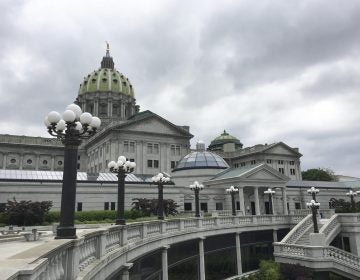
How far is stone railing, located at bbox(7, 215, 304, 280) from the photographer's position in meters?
6.13

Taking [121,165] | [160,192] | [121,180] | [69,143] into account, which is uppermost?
[121,165]

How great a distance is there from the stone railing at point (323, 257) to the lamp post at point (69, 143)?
2148 cm

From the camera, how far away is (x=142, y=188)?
48.1m

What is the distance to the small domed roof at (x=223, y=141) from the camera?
12175 centimetres

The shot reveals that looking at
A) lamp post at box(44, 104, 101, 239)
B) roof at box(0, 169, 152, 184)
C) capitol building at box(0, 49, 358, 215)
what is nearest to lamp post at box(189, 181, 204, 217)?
capitol building at box(0, 49, 358, 215)

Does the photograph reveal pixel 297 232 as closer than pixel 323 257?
No

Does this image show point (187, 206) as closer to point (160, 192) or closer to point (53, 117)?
point (160, 192)

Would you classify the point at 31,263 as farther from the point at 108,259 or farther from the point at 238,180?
the point at 238,180

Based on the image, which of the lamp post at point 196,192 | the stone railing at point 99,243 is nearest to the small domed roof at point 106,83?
the lamp post at point 196,192

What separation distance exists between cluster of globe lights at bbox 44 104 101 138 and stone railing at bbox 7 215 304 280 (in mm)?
3683

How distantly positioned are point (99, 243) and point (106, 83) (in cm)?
9838

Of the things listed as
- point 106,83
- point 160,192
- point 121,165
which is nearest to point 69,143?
point 121,165

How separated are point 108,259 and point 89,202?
3383 centimetres

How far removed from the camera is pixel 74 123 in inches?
467
